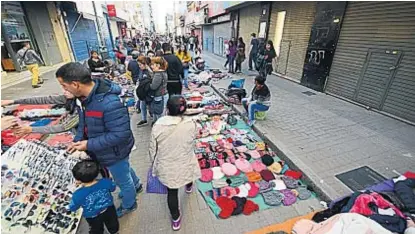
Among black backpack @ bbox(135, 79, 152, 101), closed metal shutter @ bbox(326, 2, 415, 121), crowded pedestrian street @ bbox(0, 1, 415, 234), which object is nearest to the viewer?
crowded pedestrian street @ bbox(0, 1, 415, 234)

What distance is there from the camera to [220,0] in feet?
49.2

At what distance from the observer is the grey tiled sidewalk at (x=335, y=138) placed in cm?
328

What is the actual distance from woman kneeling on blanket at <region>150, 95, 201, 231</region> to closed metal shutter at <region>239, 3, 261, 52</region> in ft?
36.1

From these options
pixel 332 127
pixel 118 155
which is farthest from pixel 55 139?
pixel 332 127

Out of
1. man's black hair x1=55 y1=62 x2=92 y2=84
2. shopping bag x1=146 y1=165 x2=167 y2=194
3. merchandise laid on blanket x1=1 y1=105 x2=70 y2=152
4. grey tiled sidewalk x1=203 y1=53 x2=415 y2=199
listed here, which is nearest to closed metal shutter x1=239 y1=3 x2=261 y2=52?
grey tiled sidewalk x1=203 y1=53 x2=415 y2=199

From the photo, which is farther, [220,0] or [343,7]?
[220,0]

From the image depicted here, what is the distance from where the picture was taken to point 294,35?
8.50 meters

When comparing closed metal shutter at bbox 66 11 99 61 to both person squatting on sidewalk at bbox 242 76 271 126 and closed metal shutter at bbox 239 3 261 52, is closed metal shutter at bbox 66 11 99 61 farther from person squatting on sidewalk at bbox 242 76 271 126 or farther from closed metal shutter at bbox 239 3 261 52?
person squatting on sidewalk at bbox 242 76 271 126

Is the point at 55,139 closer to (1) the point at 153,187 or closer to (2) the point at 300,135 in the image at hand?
(1) the point at 153,187

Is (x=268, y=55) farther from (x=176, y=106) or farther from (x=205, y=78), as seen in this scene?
(x=176, y=106)

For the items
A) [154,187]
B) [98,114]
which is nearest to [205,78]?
[154,187]

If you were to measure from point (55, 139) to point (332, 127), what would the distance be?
5986mm

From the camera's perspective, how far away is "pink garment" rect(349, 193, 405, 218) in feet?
7.27

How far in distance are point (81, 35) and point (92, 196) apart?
18040mm
